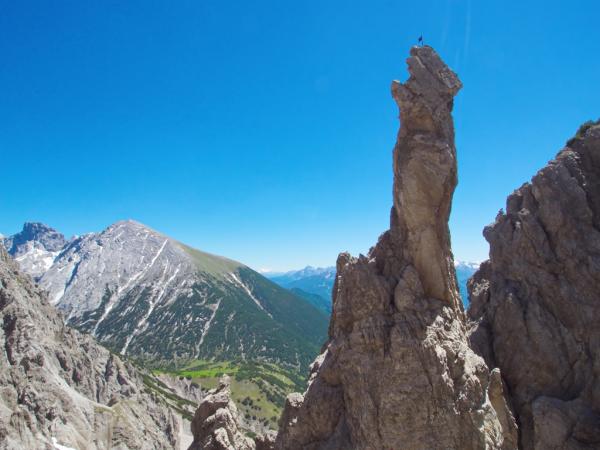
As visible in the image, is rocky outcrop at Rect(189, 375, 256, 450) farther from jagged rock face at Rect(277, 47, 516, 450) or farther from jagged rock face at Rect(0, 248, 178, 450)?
jagged rock face at Rect(0, 248, 178, 450)

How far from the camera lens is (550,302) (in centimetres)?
3581

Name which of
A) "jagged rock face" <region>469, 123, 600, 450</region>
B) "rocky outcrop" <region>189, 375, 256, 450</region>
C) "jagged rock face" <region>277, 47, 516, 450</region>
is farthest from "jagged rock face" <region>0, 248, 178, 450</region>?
"jagged rock face" <region>469, 123, 600, 450</region>

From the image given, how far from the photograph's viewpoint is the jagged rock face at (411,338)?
22156mm

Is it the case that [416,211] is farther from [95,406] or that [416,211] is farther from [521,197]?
[95,406]

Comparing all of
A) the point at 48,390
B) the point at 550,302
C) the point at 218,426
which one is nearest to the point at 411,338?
the point at 218,426

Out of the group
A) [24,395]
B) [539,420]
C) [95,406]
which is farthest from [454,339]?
[95,406]

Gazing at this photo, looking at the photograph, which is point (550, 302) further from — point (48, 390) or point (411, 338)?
point (48, 390)

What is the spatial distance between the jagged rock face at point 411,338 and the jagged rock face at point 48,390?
159ft

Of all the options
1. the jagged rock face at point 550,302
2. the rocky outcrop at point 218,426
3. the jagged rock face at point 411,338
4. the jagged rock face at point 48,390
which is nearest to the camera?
the jagged rock face at point 411,338

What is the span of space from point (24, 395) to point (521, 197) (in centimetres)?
7096

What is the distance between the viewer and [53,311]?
97812mm

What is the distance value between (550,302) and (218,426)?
1135 inches

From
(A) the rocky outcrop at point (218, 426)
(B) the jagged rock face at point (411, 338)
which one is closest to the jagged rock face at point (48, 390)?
(A) the rocky outcrop at point (218, 426)

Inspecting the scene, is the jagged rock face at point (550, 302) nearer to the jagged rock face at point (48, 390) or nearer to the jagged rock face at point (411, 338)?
the jagged rock face at point (411, 338)
